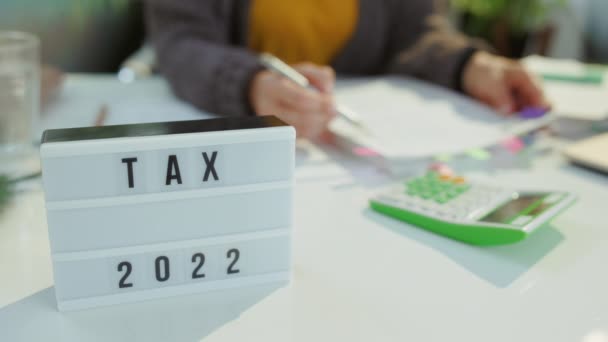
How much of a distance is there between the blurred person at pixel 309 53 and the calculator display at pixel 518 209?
0.21m

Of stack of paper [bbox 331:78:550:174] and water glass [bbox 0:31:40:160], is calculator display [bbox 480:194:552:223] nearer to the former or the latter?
stack of paper [bbox 331:78:550:174]

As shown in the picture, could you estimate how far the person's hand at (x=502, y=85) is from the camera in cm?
75

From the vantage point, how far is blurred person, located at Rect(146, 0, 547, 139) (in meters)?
0.65

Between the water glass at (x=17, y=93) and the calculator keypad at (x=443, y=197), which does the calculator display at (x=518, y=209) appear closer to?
the calculator keypad at (x=443, y=197)

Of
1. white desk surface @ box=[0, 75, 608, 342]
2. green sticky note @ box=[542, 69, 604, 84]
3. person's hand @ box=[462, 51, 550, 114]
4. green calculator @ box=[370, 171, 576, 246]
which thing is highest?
person's hand @ box=[462, 51, 550, 114]

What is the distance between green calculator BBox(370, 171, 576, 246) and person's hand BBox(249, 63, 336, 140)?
132mm

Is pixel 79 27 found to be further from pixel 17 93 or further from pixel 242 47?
pixel 17 93

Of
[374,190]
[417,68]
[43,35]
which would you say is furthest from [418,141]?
[43,35]

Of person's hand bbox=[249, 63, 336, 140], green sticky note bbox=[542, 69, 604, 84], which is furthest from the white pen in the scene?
green sticky note bbox=[542, 69, 604, 84]

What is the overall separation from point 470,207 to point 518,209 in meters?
0.04

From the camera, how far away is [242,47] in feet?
3.08

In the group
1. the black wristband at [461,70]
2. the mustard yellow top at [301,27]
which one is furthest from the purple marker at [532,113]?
the mustard yellow top at [301,27]

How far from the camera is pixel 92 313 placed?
0.35 metres

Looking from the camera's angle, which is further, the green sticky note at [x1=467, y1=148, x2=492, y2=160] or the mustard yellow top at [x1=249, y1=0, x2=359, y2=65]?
the mustard yellow top at [x1=249, y1=0, x2=359, y2=65]
